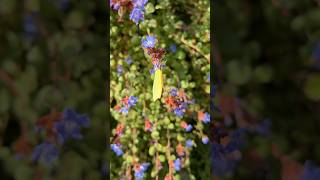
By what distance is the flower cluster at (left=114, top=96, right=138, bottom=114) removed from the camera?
979 mm

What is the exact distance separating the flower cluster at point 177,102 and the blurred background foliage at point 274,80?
0.24 meters

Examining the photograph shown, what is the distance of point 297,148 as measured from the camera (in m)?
1.23

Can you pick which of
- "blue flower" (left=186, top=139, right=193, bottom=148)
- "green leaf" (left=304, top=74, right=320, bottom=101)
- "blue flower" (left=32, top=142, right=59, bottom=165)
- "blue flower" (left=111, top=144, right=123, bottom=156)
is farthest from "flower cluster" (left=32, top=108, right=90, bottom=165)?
"green leaf" (left=304, top=74, right=320, bottom=101)

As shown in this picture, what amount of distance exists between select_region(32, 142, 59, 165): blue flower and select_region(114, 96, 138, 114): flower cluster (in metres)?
0.30

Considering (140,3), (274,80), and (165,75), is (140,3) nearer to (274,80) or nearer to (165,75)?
(165,75)

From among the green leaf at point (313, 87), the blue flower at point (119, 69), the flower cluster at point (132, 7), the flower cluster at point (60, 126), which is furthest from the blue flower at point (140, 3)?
the green leaf at point (313, 87)

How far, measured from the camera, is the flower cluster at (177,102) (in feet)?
3.11

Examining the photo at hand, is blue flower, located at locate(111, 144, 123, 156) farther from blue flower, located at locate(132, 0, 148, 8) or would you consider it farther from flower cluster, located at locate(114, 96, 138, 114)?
blue flower, located at locate(132, 0, 148, 8)

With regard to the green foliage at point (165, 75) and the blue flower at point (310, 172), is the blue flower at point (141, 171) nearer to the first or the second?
the green foliage at point (165, 75)

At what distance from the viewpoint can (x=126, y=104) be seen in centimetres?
99

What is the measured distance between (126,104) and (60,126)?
28 cm

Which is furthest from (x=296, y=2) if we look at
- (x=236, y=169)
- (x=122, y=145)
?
(x=122, y=145)

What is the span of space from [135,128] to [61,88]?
297 millimetres

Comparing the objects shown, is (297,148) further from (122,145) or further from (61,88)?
(61,88)
